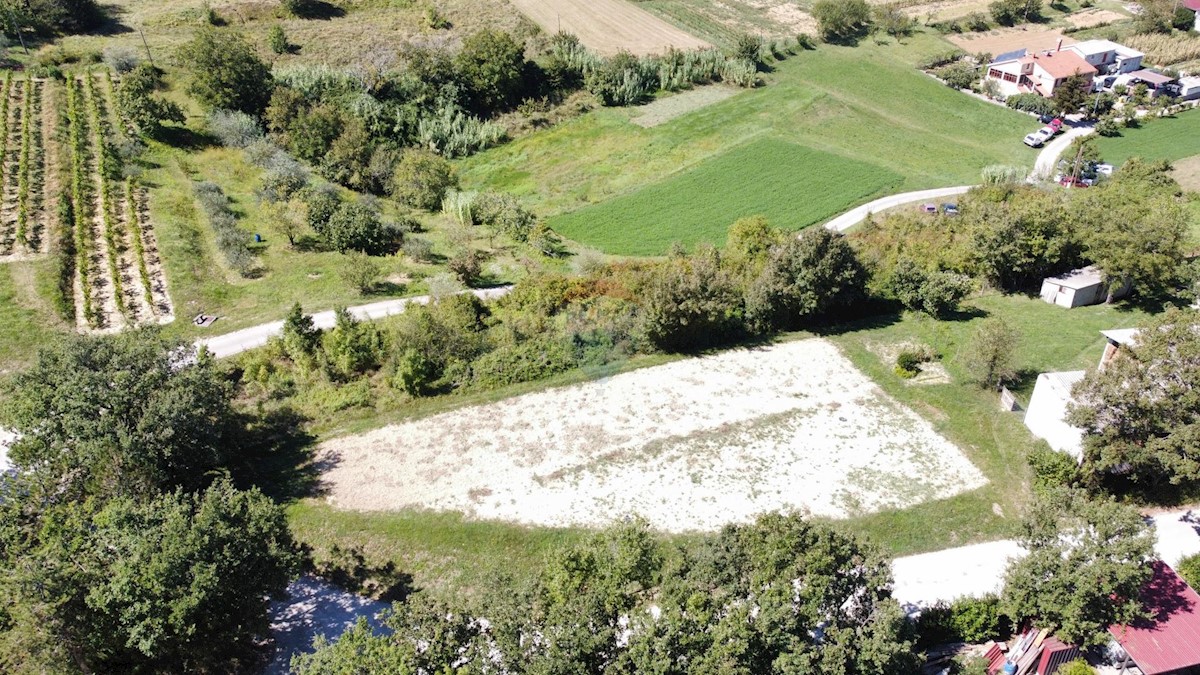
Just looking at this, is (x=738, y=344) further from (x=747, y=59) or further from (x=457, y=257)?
(x=747, y=59)

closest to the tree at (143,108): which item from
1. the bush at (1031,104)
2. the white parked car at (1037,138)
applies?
the white parked car at (1037,138)

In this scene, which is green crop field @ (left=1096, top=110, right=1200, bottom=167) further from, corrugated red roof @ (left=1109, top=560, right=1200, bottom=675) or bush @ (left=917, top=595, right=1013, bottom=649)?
bush @ (left=917, top=595, right=1013, bottom=649)

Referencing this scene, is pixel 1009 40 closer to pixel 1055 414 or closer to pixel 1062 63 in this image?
pixel 1062 63

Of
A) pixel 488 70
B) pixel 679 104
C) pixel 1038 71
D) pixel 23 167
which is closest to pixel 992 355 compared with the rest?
pixel 679 104

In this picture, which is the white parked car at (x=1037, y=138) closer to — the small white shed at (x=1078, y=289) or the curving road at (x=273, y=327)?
the small white shed at (x=1078, y=289)

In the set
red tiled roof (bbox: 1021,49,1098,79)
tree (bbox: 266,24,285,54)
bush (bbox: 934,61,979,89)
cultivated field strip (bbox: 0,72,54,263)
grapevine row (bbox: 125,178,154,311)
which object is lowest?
grapevine row (bbox: 125,178,154,311)

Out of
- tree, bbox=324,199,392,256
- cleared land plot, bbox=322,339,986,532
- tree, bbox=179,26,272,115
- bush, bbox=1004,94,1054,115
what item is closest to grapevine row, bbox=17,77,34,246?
tree, bbox=179,26,272,115
